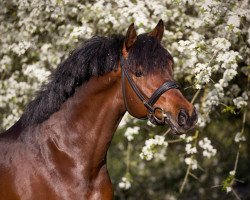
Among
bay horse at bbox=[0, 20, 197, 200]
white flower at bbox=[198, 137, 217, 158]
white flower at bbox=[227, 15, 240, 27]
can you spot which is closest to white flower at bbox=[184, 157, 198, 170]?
white flower at bbox=[198, 137, 217, 158]

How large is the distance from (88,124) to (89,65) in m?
0.42

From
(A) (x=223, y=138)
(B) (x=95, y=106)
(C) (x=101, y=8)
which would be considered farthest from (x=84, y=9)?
(A) (x=223, y=138)

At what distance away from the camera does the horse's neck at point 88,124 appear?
13.6ft

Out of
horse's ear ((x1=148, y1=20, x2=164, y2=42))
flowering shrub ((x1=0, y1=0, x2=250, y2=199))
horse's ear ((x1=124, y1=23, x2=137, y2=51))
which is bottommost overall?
flowering shrub ((x1=0, y1=0, x2=250, y2=199))

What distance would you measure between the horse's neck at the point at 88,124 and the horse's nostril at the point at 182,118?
472 millimetres

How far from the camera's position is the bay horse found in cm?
401

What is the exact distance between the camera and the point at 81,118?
4184 mm

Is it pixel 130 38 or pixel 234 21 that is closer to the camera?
pixel 130 38

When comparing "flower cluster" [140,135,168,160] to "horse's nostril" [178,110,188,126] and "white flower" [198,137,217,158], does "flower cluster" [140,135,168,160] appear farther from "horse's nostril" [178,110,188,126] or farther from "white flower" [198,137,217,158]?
"horse's nostril" [178,110,188,126]

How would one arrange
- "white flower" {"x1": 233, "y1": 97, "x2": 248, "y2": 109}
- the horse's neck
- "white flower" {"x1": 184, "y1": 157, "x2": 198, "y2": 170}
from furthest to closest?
"white flower" {"x1": 184, "y1": 157, "x2": 198, "y2": 170}
"white flower" {"x1": 233, "y1": 97, "x2": 248, "y2": 109}
the horse's neck

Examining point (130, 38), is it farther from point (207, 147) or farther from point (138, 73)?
point (207, 147)

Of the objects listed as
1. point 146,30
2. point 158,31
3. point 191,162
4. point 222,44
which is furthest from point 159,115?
point 191,162

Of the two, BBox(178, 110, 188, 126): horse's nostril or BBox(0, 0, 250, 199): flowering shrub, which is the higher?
BBox(178, 110, 188, 126): horse's nostril

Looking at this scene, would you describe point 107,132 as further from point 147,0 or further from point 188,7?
point 188,7
